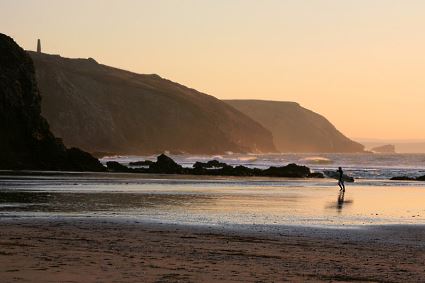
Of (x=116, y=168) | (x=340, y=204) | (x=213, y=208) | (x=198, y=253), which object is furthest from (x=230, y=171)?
(x=198, y=253)

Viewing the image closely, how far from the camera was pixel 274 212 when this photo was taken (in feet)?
93.3

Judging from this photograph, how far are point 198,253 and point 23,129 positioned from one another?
201ft

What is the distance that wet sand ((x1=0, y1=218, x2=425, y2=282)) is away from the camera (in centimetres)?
1306

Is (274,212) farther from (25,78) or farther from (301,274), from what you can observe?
(25,78)

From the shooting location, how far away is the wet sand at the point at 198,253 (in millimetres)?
13062

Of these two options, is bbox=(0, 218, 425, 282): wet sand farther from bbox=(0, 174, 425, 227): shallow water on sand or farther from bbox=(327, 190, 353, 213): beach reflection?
bbox=(327, 190, 353, 213): beach reflection

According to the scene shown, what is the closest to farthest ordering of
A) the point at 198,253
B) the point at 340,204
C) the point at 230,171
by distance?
the point at 198,253 → the point at 340,204 → the point at 230,171

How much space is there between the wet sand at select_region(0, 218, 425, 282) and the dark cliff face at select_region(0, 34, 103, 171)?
168 ft

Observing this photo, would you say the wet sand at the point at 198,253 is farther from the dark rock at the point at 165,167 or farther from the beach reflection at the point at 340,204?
the dark rock at the point at 165,167

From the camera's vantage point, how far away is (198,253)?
16.0 m

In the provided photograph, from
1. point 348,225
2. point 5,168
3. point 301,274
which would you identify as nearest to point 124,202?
point 348,225

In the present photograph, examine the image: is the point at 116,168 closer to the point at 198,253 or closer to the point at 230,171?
the point at 230,171

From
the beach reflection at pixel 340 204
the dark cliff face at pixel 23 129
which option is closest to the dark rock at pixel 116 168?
the dark cliff face at pixel 23 129

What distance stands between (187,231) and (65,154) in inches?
2303
